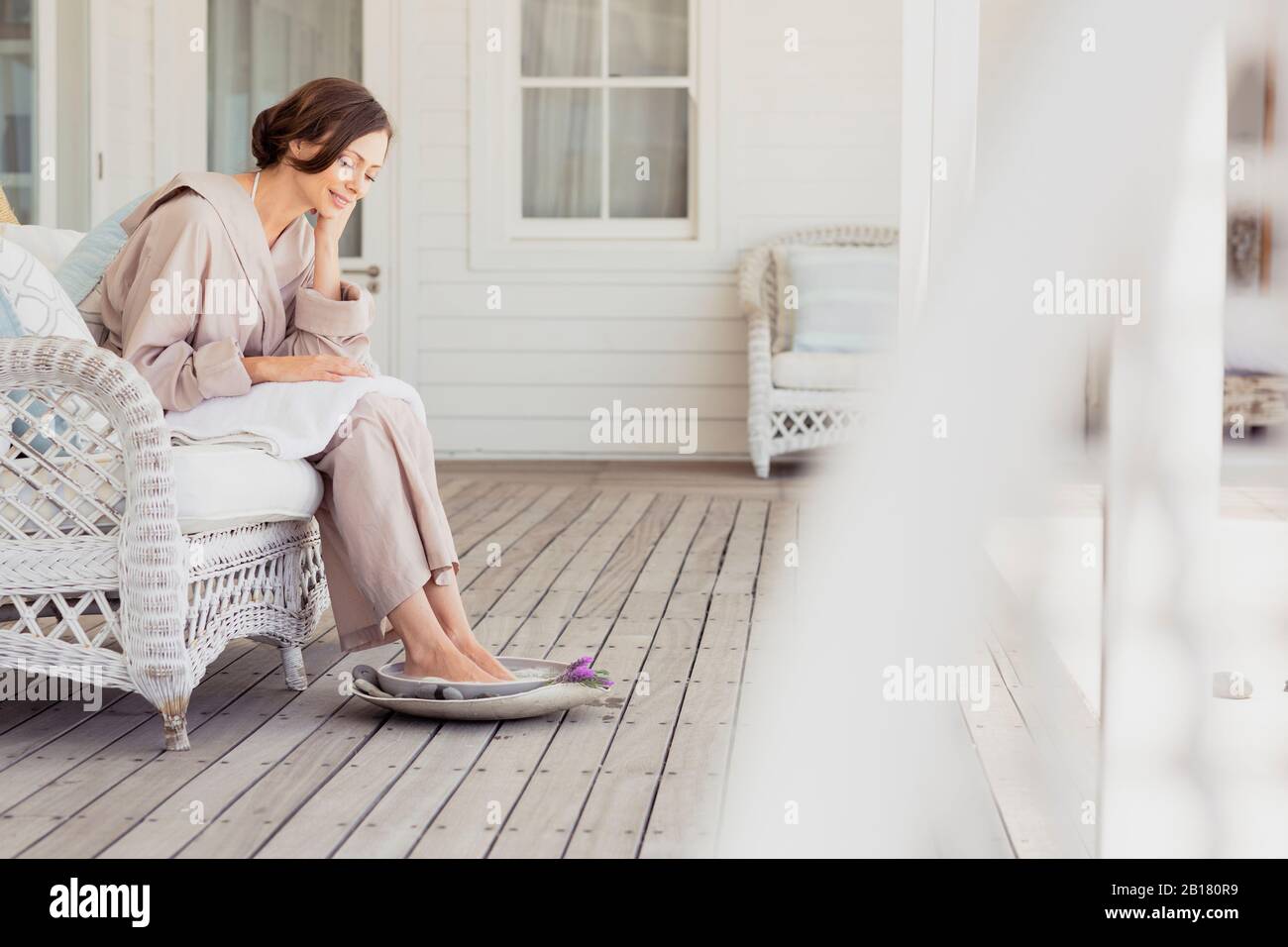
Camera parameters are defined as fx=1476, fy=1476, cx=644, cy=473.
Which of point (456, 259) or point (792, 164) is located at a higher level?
point (792, 164)

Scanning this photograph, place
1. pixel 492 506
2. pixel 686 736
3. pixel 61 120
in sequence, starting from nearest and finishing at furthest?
pixel 686 736 → pixel 492 506 → pixel 61 120

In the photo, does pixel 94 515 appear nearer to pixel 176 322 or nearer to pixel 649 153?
pixel 176 322

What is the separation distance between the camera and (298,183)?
8.77 feet

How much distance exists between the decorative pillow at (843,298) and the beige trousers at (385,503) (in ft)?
12.0

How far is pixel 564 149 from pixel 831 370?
167 cm


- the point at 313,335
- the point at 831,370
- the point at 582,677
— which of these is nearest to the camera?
the point at 582,677

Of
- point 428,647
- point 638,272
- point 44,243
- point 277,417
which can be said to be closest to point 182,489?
point 277,417

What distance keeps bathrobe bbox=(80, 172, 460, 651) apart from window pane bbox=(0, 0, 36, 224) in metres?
3.48

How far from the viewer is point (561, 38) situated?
6.50 metres

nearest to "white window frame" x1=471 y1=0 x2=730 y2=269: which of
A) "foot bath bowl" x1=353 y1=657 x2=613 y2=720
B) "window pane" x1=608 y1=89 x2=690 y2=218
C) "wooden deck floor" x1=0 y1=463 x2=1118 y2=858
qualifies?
"window pane" x1=608 y1=89 x2=690 y2=218

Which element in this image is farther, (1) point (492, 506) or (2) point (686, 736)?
(1) point (492, 506)
